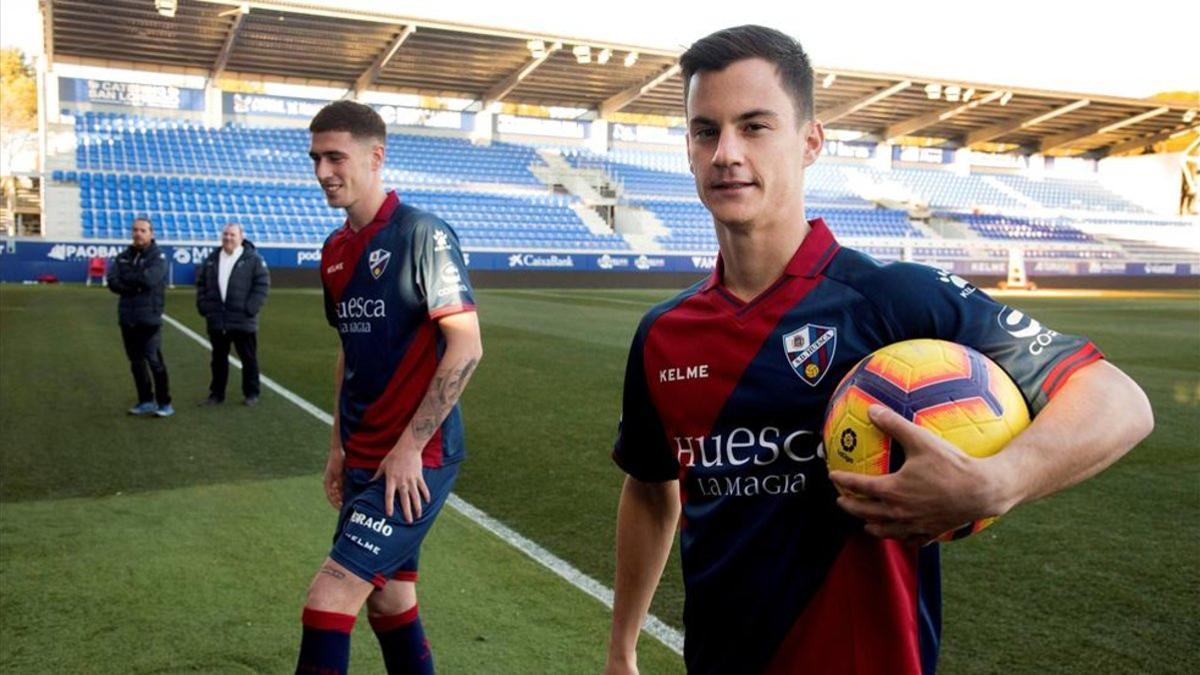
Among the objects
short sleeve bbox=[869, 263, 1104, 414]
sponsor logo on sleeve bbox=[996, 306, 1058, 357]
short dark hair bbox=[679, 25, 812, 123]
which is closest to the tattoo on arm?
short dark hair bbox=[679, 25, 812, 123]

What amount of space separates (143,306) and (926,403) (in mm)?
9094

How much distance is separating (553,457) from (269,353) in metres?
7.64

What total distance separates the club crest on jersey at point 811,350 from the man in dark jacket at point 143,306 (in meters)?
8.58

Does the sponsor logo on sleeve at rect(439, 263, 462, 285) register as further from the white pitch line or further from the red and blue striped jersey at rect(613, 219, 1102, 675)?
the white pitch line

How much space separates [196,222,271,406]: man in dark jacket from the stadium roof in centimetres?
2168

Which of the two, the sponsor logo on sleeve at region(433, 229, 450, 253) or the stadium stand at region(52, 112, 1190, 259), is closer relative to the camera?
the sponsor logo on sleeve at region(433, 229, 450, 253)

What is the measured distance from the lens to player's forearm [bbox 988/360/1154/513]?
1.32 metres

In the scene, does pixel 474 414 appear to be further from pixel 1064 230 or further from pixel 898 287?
pixel 1064 230

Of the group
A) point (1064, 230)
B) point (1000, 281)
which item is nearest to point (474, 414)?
point (1000, 281)

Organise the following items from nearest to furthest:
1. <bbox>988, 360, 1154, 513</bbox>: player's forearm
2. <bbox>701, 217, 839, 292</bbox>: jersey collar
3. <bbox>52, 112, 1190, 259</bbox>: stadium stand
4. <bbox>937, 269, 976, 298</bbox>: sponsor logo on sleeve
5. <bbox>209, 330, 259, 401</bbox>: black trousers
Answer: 1. <bbox>988, 360, 1154, 513</bbox>: player's forearm
2. <bbox>937, 269, 976, 298</bbox>: sponsor logo on sleeve
3. <bbox>701, 217, 839, 292</bbox>: jersey collar
4. <bbox>209, 330, 259, 401</bbox>: black trousers
5. <bbox>52, 112, 1190, 259</bbox>: stadium stand

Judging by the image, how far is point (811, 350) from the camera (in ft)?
5.75

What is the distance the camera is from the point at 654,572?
2.11m

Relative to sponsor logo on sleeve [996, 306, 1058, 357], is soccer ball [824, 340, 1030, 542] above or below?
below

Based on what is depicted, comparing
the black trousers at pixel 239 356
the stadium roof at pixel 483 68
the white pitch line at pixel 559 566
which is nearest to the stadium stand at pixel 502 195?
the stadium roof at pixel 483 68
